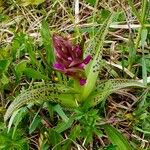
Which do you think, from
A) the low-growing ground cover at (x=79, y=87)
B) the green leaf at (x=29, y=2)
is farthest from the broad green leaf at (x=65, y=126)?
the green leaf at (x=29, y=2)

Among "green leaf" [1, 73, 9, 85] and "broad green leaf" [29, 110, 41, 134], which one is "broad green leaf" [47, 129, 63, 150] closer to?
"broad green leaf" [29, 110, 41, 134]

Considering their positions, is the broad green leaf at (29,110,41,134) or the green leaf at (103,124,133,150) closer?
the green leaf at (103,124,133,150)

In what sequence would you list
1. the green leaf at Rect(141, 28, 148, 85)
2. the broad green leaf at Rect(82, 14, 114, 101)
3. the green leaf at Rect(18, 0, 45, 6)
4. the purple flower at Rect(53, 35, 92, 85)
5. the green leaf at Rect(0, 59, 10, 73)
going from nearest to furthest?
1. the purple flower at Rect(53, 35, 92, 85)
2. the broad green leaf at Rect(82, 14, 114, 101)
3. the green leaf at Rect(141, 28, 148, 85)
4. the green leaf at Rect(0, 59, 10, 73)
5. the green leaf at Rect(18, 0, 45, 6)

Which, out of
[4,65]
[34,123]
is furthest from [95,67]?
[4,65]

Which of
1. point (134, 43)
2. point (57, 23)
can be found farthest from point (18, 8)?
point (134, 43)

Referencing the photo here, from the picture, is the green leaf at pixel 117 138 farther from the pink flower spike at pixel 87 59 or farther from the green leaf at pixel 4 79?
the green leaf at pixel 4 79

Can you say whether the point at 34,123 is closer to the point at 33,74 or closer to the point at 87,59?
the point at 33,74

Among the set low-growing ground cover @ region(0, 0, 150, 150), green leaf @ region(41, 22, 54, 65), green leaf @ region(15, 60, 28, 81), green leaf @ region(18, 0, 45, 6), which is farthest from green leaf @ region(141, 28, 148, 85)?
green leaf @ region(18, 0, 45, 6)

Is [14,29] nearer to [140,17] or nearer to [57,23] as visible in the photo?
[57,23]
